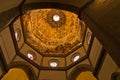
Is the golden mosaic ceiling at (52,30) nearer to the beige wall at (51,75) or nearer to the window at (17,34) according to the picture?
the window at (17,34)

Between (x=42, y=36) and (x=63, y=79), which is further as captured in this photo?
(x=42, y=36)

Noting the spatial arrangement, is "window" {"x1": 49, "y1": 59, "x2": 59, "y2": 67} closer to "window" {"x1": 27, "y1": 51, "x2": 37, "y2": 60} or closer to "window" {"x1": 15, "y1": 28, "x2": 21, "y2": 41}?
"window" {"x1": 27, "y1": 51, "x2": 37, "y2": 60}

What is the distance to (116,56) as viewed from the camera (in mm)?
3857

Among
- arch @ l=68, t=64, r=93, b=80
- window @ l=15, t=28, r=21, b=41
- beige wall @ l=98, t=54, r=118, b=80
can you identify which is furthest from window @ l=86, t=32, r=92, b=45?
window @ l=15, t=28, r=21, b=41

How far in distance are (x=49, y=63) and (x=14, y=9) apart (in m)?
6.36

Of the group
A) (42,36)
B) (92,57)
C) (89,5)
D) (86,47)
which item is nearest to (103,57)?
(92,57)

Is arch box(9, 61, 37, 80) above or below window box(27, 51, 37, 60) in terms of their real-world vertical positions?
below

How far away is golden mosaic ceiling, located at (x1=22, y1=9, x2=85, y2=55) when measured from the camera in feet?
45.5

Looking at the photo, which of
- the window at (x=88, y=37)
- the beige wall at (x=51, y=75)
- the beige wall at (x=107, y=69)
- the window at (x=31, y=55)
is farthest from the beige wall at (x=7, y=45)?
the beige wall at (x=107, y=69)

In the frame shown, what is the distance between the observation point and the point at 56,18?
609 inches

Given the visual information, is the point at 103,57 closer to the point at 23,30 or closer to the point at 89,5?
the point at 89,5

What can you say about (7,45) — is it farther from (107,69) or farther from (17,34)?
(107,69)

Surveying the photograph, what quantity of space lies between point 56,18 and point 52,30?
2.66 ft

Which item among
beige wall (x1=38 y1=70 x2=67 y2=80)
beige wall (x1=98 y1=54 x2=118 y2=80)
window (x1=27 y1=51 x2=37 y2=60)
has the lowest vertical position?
beige wall (x1=38 y1=70 x2=67 y2=80)
